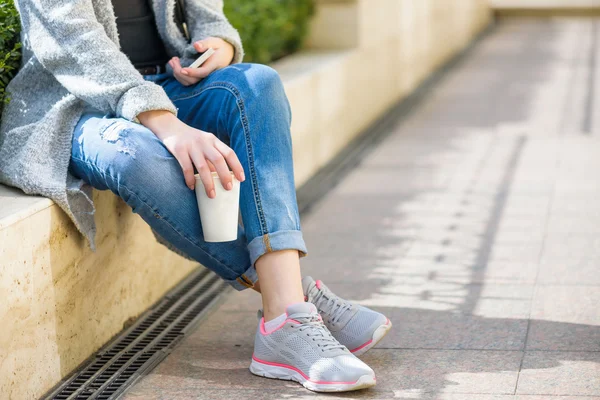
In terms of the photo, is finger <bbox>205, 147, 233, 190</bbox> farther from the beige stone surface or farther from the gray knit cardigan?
the beige stone surface

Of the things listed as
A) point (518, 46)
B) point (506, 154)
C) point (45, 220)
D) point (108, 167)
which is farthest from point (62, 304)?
point (518, 46)

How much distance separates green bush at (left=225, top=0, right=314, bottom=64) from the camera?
5.62 meters

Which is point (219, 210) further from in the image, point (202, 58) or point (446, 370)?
point (446, 370)

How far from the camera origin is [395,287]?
3604 mm

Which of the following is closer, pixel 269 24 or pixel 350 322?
pixel 350 322

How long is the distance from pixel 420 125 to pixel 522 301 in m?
3.82

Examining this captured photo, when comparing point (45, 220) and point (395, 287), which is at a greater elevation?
point (45, 220)

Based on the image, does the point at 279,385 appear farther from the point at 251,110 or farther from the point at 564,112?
the point at 564,112

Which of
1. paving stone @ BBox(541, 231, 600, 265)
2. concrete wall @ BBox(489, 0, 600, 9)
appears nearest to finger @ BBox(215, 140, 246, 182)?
paving stone @ BBox(541, 231, 600, 265)

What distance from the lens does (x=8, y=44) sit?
3047 millimetres

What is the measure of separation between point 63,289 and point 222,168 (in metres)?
0.65

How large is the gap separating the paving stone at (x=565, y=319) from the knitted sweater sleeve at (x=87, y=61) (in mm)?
1360

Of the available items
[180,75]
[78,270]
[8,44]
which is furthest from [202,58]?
[78,270]

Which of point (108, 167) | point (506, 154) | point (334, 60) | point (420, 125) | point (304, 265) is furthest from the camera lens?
point (420, 125)
